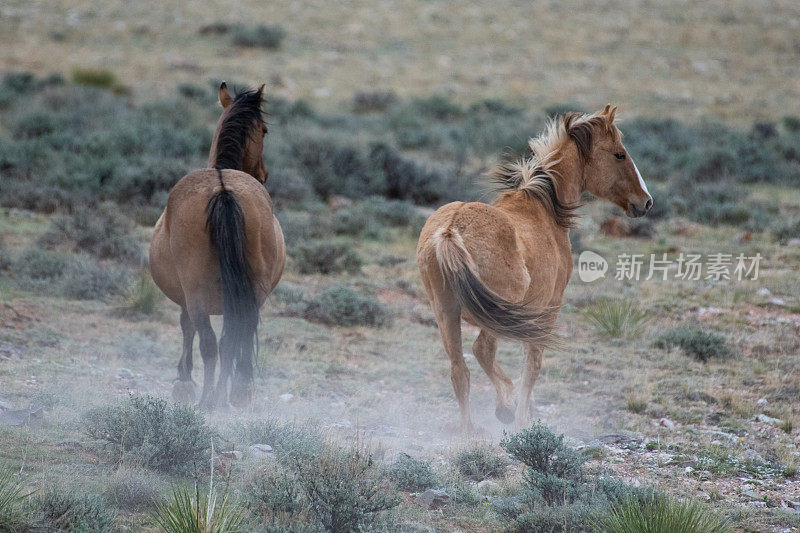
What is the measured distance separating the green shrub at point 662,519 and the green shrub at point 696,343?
4369mm

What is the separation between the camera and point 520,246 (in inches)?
210

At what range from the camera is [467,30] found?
39.8 meters

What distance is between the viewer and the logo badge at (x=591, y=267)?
10.7 m

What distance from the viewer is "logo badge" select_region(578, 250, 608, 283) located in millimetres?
10690

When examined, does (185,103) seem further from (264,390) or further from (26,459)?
(26,459)

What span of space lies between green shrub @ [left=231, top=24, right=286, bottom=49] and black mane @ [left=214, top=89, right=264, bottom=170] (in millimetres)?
29115

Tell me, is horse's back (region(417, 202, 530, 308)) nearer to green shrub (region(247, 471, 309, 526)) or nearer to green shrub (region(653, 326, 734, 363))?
green shrub (region(247, 471, 309, 526))

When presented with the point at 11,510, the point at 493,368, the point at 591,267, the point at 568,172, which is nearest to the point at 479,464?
the point at 493,368

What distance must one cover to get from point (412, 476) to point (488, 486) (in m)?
0.49

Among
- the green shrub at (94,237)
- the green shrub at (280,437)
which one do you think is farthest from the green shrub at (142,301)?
the green shrub at (280,437)

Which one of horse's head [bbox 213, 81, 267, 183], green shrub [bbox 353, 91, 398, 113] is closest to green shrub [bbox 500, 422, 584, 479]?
horse's head [bbox 213, 81, 267, 183]

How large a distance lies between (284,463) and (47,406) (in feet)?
6.35

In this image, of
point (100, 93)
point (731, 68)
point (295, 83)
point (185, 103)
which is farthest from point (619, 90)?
point (100, 93)

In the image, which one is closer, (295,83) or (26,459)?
(26,459)
